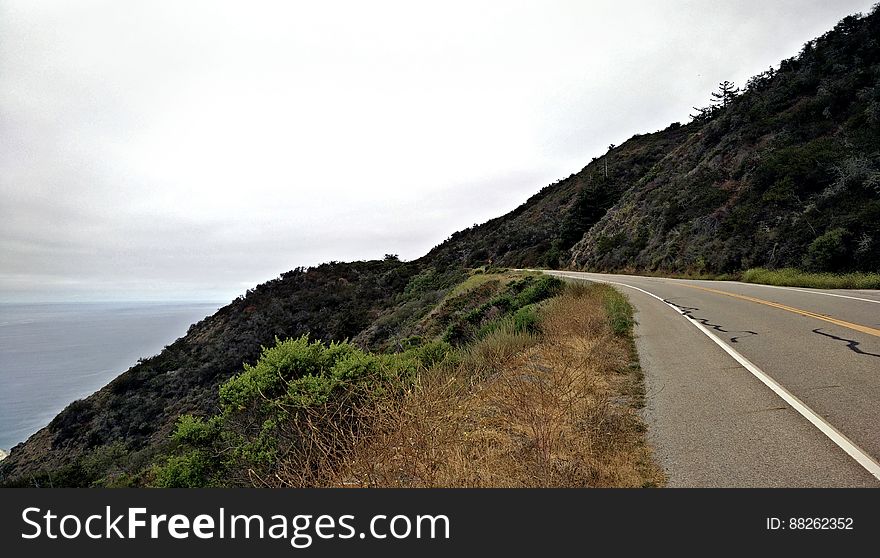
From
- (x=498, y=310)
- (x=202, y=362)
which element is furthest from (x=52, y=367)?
(x=498, y=310)

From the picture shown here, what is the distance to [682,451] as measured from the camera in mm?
4340

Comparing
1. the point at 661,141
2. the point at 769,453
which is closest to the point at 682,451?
the point at 769,453

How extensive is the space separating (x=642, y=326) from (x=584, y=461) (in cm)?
838

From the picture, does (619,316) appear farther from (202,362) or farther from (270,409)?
(202,362)

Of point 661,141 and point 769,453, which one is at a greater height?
point 661,141

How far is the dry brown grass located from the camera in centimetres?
372

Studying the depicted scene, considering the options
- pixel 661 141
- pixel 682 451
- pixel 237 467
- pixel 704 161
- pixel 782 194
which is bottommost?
pixel 237 467

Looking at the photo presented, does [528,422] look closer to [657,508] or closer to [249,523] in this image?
[657,508]

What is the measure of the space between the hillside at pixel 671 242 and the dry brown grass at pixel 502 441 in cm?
1550

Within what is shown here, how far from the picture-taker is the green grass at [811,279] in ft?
52.4

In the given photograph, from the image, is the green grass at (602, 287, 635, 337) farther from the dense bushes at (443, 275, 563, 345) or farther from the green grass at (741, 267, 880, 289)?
the green grass at (741, 267, 880, 289)

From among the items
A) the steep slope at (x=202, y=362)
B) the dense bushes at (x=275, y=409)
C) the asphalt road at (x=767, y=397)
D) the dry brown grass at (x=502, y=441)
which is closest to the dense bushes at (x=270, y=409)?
the dense bushes at (x=275, y=409)

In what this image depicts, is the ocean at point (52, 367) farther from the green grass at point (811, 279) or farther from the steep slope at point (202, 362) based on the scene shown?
the green grass at point (811, 279)

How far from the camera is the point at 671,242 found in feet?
104
